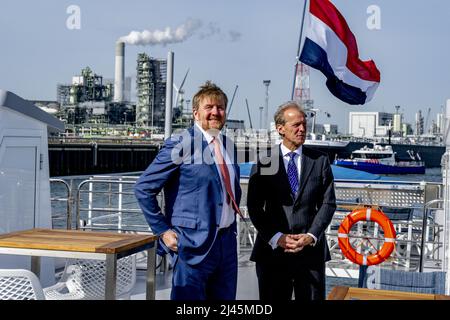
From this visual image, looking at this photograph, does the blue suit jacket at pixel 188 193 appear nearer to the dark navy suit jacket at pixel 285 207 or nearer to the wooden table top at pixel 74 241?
the wooden table top at pixel 74 241

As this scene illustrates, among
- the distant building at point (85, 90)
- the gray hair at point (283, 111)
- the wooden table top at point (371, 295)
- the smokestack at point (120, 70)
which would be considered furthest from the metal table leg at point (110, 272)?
the distant building at point (85, 90)

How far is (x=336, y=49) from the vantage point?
8047 millimetres

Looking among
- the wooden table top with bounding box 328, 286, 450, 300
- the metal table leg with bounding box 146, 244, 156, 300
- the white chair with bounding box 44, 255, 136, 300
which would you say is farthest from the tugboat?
the wooden table top with bounding box 328, 286, 450, 300

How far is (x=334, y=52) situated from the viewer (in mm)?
8016

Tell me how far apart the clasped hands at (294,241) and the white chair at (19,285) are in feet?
5.03

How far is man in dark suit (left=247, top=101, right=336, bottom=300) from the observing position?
4.02m

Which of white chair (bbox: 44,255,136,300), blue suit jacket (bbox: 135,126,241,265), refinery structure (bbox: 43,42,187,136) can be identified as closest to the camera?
blue suit jacket (bbox: 135,126,241,265)

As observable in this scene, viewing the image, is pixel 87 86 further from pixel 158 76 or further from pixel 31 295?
pixel 31 295

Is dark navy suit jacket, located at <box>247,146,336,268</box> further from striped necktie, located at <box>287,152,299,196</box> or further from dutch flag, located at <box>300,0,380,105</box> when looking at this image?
dutch flag, located at <box>300,0,380,105</box>

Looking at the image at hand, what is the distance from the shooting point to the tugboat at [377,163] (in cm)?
7131

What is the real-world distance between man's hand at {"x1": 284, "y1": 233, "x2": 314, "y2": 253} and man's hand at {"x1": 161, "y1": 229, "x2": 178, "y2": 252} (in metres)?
0.79

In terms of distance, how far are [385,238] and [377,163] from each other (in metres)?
70.2
